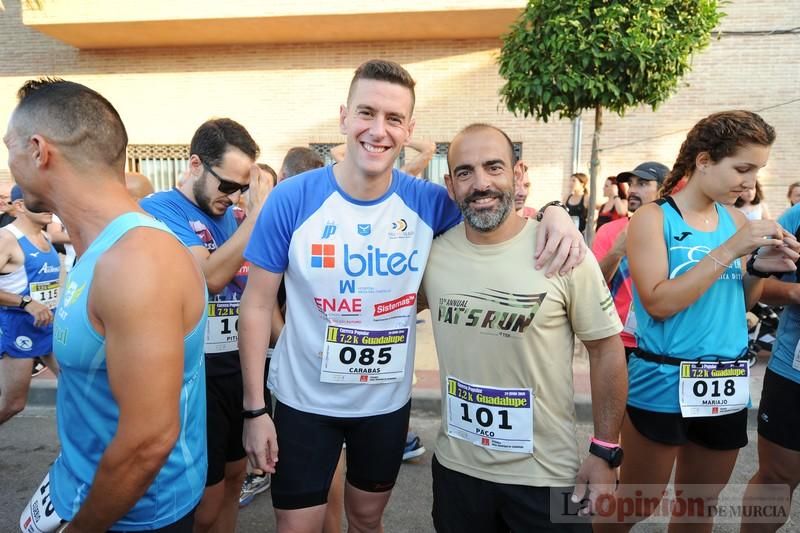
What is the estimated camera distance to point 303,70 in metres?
11.2

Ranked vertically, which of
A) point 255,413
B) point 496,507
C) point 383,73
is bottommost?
point 496,507

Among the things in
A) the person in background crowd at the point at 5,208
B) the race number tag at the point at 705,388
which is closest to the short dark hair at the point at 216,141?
the race number tag at the point at 705,388

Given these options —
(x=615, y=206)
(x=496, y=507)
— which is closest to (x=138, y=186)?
(x=496, y=507)

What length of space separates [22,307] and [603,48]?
592cm

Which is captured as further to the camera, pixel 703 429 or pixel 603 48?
pixel 603 48

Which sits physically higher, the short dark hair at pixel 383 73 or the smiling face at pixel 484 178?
the short dark hair at pixel 383 73

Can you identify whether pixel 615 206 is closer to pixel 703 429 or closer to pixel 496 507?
pixel 703 429

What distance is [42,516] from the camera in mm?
1485

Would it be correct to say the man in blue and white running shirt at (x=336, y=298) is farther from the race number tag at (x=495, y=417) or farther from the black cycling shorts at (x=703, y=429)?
the black cycling shorts at (x=703, y=429)

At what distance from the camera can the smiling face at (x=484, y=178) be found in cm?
193

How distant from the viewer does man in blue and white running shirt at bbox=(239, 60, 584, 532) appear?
82.5 inches

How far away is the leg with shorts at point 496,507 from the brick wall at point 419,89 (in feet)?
31.4

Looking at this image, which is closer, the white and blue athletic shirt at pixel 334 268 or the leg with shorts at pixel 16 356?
the white and blue athletic shirt at pixel 334 268

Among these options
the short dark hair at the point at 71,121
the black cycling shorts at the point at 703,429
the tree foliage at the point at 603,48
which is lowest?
the black cycling shorts at the point at 703,429
